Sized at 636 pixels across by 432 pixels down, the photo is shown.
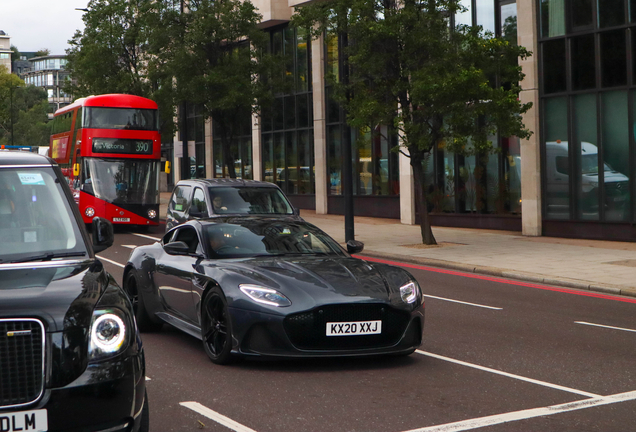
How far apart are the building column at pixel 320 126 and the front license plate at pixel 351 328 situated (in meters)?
27.7

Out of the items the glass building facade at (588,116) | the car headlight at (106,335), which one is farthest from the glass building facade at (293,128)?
the car headlight at (106,335)

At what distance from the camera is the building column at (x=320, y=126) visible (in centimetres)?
3469

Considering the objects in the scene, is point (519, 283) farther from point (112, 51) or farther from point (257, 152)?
point (112, 51)

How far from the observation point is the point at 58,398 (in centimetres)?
414

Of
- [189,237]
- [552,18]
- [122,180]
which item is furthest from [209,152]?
[189,237]

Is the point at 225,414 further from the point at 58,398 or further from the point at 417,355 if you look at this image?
the point at 417,355

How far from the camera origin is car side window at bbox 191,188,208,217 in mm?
15492

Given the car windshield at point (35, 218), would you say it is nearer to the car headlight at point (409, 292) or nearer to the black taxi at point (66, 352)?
the black taxi at point (66, 352)

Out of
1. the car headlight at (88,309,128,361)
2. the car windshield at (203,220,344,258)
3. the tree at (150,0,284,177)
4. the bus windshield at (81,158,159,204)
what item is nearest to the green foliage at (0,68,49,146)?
the tree at (150,0,284,177)

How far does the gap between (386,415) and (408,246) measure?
15.4 m

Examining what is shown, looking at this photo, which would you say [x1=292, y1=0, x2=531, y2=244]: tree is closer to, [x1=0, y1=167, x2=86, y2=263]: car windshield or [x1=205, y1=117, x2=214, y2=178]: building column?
[x1=0, y1=167, x2=86, y2=263]: car windshield

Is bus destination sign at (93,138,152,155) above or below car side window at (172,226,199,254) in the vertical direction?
above

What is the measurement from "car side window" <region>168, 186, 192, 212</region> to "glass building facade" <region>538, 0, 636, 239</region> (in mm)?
11252

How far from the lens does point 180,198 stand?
1670 centimetres
